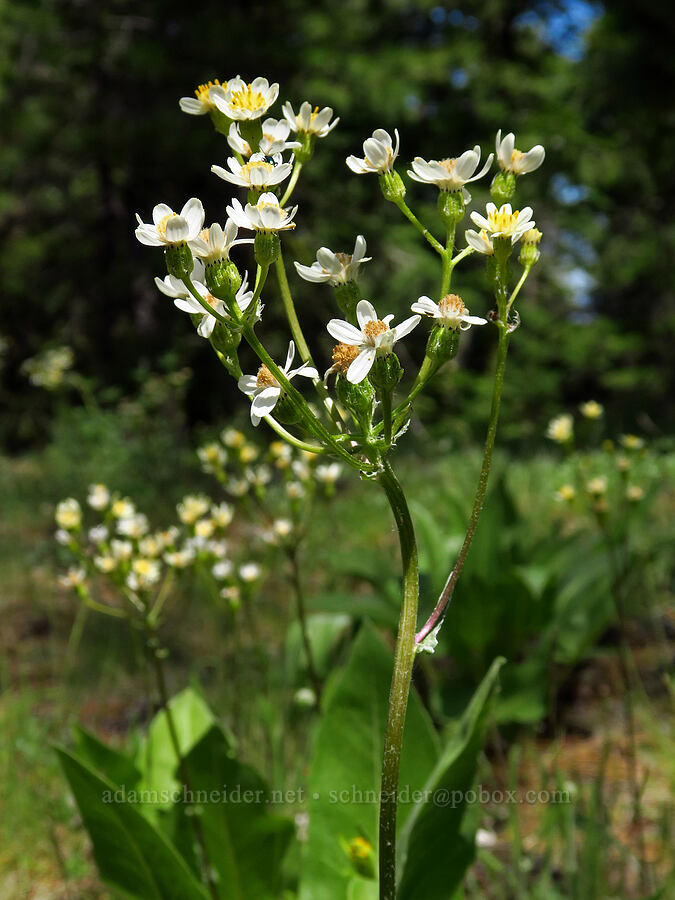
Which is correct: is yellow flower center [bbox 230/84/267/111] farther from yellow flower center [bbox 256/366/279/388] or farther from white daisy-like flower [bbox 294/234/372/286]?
yellow flower center [bbox 256/366/279/388]

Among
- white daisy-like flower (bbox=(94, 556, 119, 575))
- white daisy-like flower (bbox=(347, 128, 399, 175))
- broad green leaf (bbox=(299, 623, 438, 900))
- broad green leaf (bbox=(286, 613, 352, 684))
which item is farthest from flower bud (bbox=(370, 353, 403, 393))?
broad green leaf (bbox=(286, 613, 352, 684))

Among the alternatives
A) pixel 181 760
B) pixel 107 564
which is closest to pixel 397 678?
pixel 181 760

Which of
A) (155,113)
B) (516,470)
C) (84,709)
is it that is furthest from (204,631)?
(155,113)

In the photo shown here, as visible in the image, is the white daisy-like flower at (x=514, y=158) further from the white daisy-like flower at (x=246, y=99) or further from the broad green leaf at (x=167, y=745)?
the broad green leaf at (x=167, y=745)

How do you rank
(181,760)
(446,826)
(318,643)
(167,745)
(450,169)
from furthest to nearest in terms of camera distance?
1. (318,643)
2. (167,745)
3. (181,760)
4. (446,826)
5. (450,169)

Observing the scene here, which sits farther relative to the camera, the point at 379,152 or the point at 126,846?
the point at 126,846

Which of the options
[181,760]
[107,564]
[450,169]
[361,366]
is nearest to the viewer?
[361,366]

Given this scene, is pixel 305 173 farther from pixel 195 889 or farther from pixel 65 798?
pixel 195 889

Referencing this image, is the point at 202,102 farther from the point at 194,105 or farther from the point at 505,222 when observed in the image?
the point at 505,222
